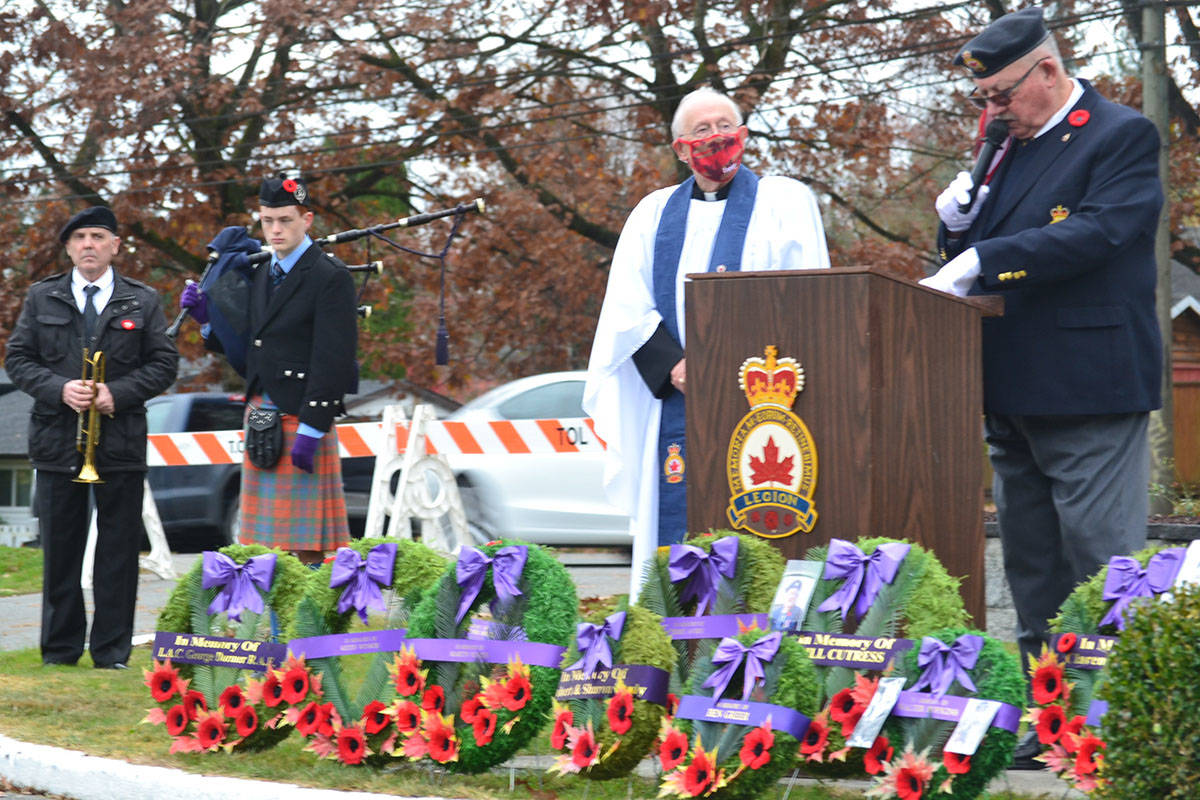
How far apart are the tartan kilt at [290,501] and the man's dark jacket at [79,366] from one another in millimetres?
1073

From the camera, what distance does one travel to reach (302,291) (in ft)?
20.2

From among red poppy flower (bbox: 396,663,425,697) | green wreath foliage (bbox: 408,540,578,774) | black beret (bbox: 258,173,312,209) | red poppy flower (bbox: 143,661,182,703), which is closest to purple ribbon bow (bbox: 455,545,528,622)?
green wreath foliage (bbox: 408,540,578,774)

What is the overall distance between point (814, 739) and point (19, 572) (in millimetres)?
10675

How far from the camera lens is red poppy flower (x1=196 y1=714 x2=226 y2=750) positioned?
4617mm

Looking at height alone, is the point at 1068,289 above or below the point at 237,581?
above

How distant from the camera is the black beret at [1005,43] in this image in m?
4.39

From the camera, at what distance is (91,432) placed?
6.96 metres

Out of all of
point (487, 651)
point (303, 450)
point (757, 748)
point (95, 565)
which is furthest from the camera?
point (95, 565)

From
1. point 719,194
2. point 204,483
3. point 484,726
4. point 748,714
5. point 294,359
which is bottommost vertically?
point 484,726

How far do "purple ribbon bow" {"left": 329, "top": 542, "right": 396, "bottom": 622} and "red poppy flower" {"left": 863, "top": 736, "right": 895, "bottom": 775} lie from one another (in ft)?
5.17

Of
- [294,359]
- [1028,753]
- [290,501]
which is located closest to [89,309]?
[294,359]

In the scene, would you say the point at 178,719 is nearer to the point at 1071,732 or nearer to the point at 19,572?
the point at 1071,732

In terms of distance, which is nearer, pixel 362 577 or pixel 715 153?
pixel 362 577

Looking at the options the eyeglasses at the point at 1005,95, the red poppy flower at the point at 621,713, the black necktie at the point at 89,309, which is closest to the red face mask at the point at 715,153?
the eyeglasses at the point at 1005,95
